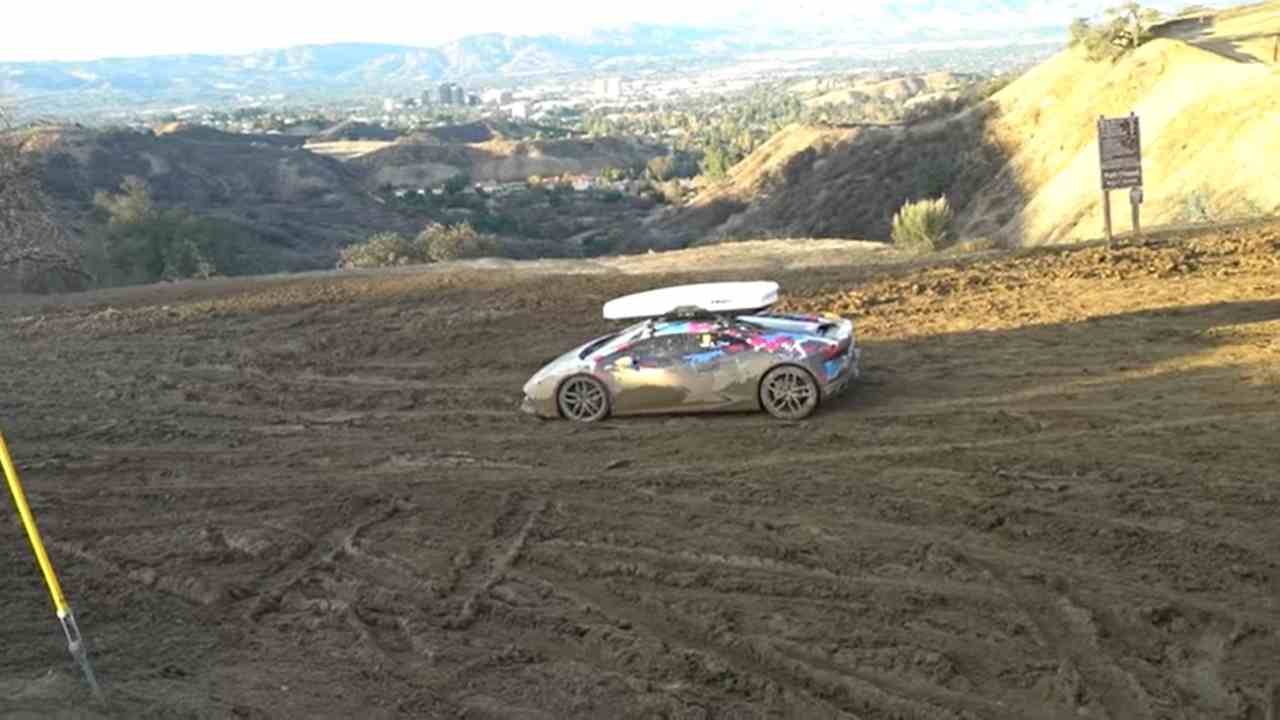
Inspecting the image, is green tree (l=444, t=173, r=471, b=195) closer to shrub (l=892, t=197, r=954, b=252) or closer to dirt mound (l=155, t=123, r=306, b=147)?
dirt mound (l=155, t=123, r=306, b=147)

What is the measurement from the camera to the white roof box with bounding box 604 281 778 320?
12.8 metres

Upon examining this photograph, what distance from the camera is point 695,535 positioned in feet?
31.8

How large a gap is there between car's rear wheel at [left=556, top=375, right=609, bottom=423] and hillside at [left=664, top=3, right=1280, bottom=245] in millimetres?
24230

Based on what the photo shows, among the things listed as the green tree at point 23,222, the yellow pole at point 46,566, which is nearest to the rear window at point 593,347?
the green tree at point 23,222

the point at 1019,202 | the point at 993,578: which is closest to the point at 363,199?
the point at 1019,202

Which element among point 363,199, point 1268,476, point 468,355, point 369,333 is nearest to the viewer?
A: point 1268,476

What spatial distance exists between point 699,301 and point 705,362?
687mm

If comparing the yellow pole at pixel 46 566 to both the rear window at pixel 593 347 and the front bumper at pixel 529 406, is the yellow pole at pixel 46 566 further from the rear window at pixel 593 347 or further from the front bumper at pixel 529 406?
the rear window at pixel 593 347

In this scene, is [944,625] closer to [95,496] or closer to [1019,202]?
[95,496]

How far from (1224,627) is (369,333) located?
1441 cm

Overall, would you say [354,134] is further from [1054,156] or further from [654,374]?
[654,374]

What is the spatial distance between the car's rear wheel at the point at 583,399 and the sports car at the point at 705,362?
Result: 0.01m

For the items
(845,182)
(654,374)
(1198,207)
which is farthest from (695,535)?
(845,182)

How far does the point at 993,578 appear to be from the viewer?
835 centimetres
